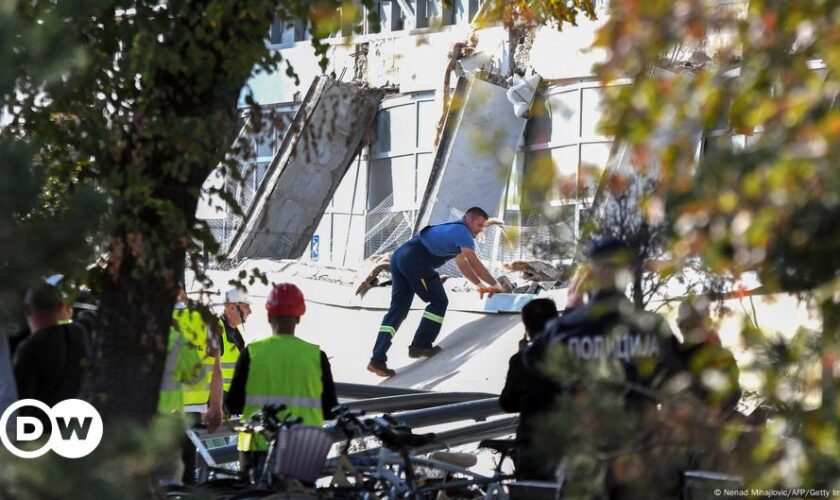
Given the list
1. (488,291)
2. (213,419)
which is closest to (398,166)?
(488,291)

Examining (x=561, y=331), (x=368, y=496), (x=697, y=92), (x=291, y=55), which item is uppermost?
(x=291, y=55)

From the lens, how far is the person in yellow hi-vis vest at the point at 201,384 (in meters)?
7.96

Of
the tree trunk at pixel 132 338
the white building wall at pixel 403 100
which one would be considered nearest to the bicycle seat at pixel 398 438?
the tree trunk at pixel 132 338

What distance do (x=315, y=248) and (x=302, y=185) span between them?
105cm

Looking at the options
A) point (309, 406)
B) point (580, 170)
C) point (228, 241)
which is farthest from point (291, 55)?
point (580, 170)

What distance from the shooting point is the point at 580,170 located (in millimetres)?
4004

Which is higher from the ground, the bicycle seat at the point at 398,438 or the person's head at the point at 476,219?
the person's head at the point at 476,219

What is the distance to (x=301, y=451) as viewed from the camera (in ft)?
22.4

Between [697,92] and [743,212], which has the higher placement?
[697,92]

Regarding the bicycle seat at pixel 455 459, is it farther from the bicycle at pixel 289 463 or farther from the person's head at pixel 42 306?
the person's head at pixel 42 306

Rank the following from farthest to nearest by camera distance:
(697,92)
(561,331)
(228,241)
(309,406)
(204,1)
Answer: (228,241), (309,406), (204,1), (561,331), (697,92)

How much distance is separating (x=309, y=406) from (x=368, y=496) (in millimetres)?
717

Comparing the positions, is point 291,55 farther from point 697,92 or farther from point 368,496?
point 697,92

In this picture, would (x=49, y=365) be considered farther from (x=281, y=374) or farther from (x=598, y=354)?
(x=598, y=354)
